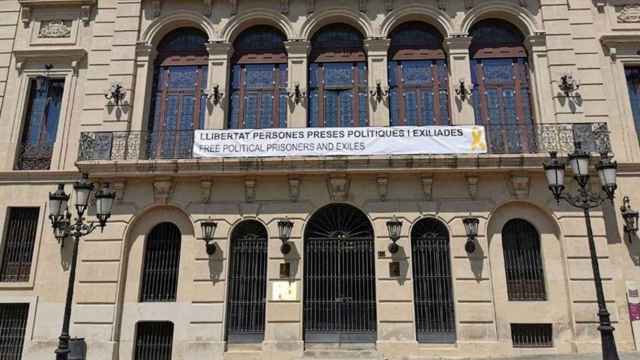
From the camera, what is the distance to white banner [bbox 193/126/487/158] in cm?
1489

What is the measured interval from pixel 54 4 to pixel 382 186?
13.8 m

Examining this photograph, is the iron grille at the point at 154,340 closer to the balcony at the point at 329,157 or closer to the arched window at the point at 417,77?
the balcony at the point at 329,157

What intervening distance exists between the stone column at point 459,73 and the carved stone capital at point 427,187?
2342mm

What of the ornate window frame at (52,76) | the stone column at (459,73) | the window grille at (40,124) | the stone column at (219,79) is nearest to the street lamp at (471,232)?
the stone column at (459,73)

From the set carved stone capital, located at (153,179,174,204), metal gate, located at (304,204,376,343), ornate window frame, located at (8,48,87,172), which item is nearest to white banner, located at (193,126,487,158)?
carved stone capital, located at (153,179,174,204)

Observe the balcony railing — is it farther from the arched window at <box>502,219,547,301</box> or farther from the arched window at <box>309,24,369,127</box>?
the arched window at <box>309,24,369,127</box>

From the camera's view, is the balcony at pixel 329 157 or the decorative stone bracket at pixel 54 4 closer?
the balcony at pixel 329 157

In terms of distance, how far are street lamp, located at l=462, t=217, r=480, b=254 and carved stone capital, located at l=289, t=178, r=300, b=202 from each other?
16.8 feet

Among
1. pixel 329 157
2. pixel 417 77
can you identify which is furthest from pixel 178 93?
pixel 417 77

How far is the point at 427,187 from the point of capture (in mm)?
14961

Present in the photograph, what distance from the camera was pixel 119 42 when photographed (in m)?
17.2

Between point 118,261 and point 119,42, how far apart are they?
7671mm

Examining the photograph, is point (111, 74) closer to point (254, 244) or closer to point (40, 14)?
point (40, 14)

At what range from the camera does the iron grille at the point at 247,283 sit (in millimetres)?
14586
